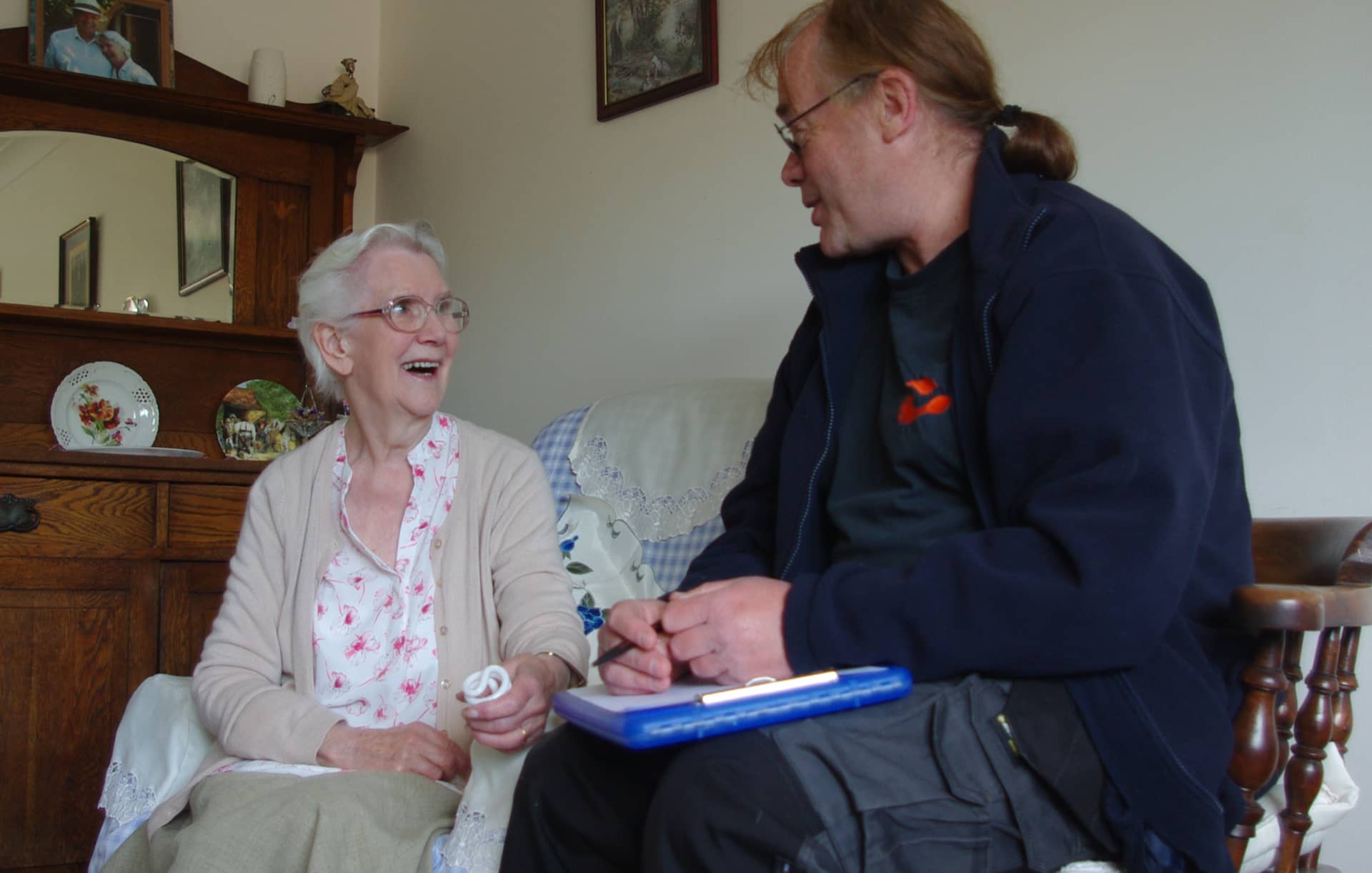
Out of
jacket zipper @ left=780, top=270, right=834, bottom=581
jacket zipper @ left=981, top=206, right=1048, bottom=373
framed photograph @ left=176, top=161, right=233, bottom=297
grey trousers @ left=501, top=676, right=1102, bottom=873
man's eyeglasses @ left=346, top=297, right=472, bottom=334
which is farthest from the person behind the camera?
framed photograph @ left=176, top=161, right=233, bottom=297

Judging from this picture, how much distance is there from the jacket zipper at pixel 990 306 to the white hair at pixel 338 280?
99cm

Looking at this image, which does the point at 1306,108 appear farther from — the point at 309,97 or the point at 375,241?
the point at 309,97

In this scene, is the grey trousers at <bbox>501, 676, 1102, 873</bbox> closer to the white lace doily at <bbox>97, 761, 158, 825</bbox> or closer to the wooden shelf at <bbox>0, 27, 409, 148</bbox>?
the white lace doily at <bbox>97, 761, 158, 825</bbox>

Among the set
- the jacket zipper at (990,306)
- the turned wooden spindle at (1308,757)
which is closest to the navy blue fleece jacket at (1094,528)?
the jacket zipper at (990,306)

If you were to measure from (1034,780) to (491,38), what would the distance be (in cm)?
262

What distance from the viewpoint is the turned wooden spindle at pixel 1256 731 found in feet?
3.41

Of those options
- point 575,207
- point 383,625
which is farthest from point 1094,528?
point 575,207

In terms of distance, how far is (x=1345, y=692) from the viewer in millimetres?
1213

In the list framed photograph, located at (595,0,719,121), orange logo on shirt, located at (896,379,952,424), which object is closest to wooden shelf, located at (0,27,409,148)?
framed photograph, located at (595,0,719,121)

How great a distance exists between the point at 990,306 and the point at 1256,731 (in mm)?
435

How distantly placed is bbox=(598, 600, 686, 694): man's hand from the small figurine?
255 centimetres

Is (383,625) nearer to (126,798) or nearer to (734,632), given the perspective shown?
(126,798)

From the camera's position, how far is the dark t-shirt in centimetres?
118

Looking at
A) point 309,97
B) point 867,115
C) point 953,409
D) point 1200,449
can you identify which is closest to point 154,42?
point 309,97
